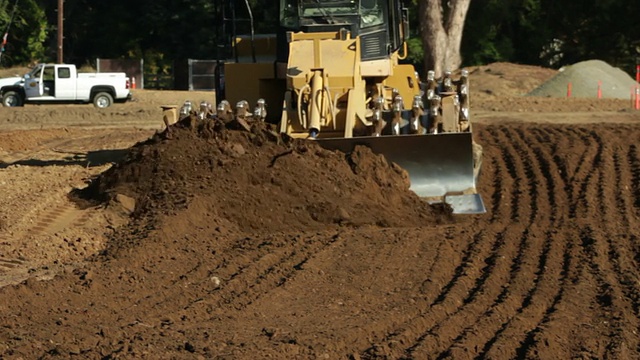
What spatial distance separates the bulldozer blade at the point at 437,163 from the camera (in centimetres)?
1278

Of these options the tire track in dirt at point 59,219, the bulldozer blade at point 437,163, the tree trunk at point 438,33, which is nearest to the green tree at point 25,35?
the tree trunk at point 438,33

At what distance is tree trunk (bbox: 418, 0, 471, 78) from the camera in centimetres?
3241

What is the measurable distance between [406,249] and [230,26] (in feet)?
19.5

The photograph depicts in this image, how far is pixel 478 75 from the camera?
118 ft

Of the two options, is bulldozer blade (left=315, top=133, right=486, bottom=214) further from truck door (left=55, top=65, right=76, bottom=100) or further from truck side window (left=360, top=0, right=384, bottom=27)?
truck door (left=55, top=65, right=76, bottom=100)

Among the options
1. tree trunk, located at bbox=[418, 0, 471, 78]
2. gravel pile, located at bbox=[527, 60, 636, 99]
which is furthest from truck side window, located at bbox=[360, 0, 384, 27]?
gravel pile, located at bbox=[527, 60, 636, 99]

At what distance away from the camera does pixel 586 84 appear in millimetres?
31984

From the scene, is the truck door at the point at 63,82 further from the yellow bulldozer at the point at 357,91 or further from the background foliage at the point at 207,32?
the yellow bulldozer at the point at 357,91

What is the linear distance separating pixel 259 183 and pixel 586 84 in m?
21.9

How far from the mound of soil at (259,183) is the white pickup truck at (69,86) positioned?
2462cm

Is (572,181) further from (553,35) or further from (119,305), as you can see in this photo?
(553,35)

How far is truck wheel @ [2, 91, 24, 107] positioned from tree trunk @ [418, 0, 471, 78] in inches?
560

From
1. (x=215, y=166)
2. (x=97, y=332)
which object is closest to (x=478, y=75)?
(x=215, y=166)

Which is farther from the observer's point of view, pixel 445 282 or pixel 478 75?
pixel 478 75
